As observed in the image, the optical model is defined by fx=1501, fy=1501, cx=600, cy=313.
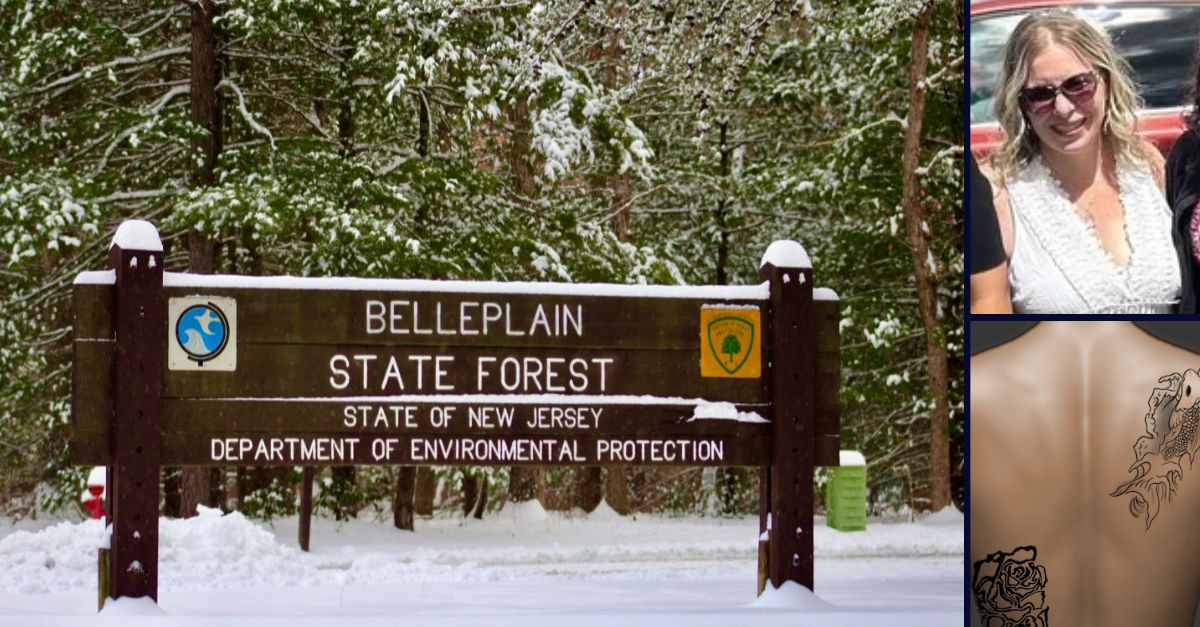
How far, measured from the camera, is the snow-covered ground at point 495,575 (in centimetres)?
743

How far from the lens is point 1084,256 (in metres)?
5.28

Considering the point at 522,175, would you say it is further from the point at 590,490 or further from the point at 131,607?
the point at 131,607

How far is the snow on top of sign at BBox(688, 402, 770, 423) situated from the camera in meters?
7.96

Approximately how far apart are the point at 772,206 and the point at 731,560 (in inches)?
404

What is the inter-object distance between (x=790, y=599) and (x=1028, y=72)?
3.48m

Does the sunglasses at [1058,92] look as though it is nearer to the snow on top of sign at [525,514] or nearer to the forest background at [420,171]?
the forest background at [420,171]

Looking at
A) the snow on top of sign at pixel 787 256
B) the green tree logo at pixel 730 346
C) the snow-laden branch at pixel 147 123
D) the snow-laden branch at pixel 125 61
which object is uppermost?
the snow-laden branch at pixel 125 61

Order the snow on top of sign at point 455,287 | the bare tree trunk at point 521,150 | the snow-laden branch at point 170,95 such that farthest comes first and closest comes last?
the bare tree trunk at point 521,150
the snow-laden branch at point 170,95
the snow on top of sign at point 455,287

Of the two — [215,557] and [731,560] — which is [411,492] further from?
[215,557]

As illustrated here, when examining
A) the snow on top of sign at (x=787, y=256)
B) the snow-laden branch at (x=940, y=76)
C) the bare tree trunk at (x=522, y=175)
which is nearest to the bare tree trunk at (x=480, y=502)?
the bare tree trunk at (x=522, y=175)

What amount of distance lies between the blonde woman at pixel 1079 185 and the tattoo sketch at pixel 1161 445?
1.05 ft

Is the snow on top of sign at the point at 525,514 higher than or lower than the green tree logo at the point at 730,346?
lower

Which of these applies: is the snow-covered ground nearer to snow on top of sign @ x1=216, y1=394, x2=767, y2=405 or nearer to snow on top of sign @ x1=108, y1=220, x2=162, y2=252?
snow on top of sign @ x1=216, y1=394, x2=767, y2=405

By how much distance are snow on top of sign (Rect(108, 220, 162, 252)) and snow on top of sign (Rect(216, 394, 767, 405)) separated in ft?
2.73
